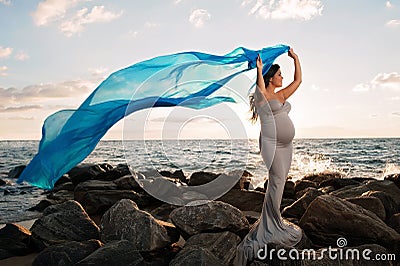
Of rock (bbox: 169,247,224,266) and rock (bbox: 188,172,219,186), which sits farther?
rock (bbox: 188,172,219,186)

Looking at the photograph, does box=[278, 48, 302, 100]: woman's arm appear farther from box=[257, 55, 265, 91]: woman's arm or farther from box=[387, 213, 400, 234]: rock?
box=[387, 213, 400, 234]: rock

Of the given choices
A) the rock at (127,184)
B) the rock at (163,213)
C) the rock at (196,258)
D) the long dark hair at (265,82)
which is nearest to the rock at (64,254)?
the rock at (196,258)

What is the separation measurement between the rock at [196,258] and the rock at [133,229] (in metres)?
0.75

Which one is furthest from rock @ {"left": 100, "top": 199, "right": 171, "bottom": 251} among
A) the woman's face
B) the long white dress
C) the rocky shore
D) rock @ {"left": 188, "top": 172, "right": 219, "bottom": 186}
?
rock @ {"left": 188, "top": 172, "right": 219, "bottom": 186}

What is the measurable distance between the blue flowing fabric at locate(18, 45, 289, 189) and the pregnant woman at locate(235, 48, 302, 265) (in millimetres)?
530

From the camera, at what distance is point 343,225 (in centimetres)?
623

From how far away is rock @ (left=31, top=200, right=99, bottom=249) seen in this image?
266 inches

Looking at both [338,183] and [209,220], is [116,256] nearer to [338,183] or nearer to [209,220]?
[209,220]

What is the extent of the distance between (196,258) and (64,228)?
263 cm

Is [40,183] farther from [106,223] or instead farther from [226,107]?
[226,107]

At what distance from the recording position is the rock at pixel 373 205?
23.7ft

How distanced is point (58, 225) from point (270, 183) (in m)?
3.38

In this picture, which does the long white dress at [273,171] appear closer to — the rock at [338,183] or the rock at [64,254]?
the rock at [64,254]

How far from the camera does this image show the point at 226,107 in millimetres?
6004
